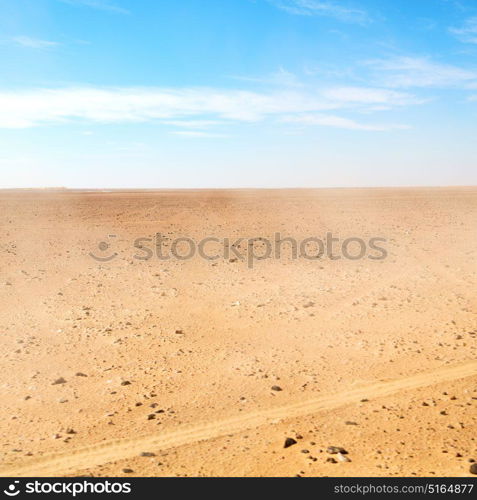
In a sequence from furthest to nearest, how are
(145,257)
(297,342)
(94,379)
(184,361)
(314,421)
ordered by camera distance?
(145,257) → (297,342) → (184,361) → (94,379) → (314,421)

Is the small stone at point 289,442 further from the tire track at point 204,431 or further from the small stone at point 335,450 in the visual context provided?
the tire track at point 204,431

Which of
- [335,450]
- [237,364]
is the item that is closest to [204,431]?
[335,450]

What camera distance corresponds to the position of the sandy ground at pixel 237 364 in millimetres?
4137

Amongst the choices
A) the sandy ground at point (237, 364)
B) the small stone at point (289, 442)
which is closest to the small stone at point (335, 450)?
the sandy ground at point (237, 364)

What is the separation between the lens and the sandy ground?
13.6 feet

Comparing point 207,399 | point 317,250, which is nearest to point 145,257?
point 317,250

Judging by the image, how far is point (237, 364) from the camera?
19.7 feet

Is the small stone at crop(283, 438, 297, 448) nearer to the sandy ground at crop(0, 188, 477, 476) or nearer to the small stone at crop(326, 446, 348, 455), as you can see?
the sandy ground at crop(0, 188, 477, 476)

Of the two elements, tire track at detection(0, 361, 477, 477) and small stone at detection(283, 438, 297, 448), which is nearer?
tire track at detection(0, 361, 477, 477)

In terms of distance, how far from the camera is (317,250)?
12.6m

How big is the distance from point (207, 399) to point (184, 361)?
103cm

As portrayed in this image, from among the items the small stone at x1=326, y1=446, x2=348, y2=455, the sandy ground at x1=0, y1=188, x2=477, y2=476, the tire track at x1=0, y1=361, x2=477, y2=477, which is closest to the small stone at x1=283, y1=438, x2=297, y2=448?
the sandy ground at x1=0, y1=188, x2=477, y2=476
